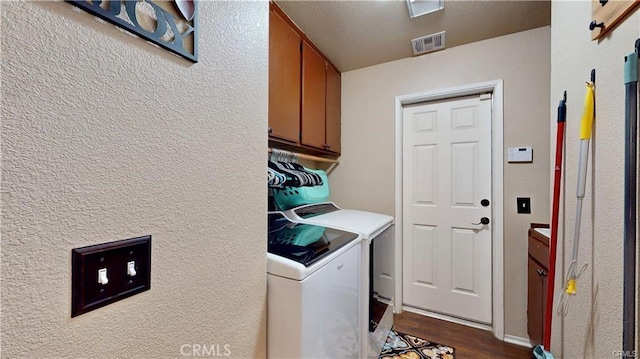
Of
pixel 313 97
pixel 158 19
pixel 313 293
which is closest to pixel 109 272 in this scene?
pixel 158 19

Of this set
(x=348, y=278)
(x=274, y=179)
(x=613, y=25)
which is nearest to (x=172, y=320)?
(x=348, y=278)

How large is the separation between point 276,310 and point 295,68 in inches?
62.0

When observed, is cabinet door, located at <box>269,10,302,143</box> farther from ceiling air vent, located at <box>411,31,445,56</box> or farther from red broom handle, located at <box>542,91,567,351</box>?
red broom handle, located at <box>542,91,567,351</box>

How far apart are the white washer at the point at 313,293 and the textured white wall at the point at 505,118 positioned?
1157 millimetres

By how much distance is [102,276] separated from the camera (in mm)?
462

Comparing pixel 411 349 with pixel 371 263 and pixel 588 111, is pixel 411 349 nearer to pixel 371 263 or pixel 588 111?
pixel 371 263

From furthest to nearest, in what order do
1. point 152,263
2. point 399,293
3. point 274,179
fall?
point 399,293
point 274,179
point 152,263

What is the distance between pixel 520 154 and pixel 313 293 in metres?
1.92

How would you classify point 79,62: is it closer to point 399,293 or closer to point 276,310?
point 276,310

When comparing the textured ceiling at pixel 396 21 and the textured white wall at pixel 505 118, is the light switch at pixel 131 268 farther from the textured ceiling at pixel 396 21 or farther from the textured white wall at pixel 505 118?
the textured white wall at pixel 505 118

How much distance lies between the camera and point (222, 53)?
719 millimetres

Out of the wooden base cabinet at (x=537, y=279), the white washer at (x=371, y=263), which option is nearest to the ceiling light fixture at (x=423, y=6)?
the white washer at (x=371, y=263)

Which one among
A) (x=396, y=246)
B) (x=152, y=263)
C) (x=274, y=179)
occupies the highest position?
(x=274, y=179)

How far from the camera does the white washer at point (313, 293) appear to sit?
36.1 inches
